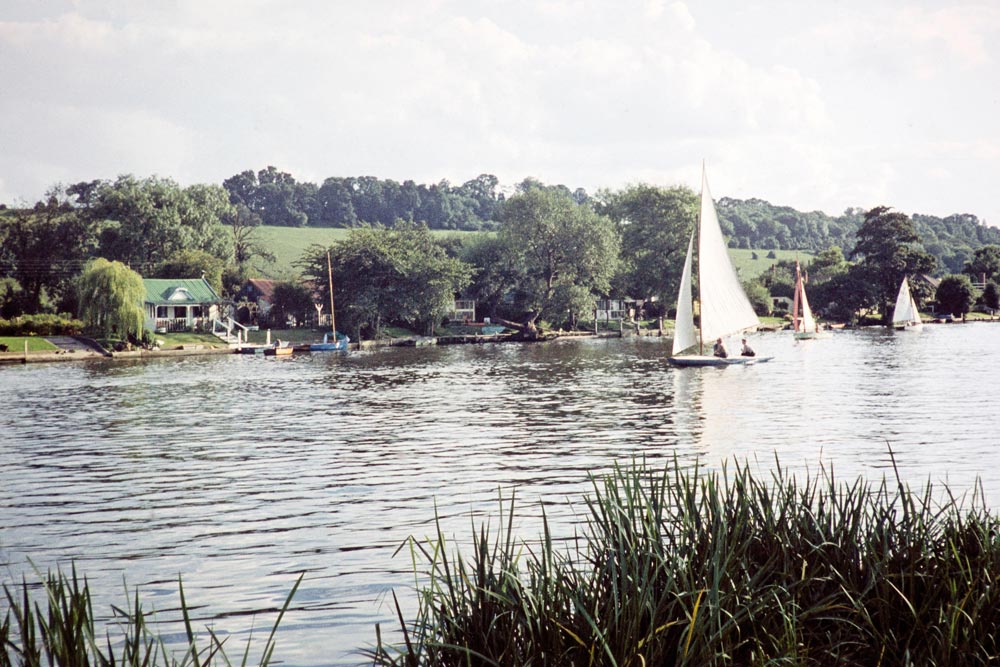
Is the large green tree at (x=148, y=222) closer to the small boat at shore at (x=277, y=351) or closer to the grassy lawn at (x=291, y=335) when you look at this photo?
the grassy lawn at (x=291, y=335)

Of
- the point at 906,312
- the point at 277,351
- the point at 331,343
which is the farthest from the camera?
the point at 906,312

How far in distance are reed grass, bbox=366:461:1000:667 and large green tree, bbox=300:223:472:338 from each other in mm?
96194

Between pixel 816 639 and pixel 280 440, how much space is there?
Answer: 24.5 m

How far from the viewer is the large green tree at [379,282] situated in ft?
342

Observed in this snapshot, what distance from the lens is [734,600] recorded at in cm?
778

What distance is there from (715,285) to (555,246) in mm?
62166

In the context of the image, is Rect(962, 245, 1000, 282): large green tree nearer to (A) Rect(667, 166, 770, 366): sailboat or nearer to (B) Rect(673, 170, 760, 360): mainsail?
(A) Rect(667, 166, 770, 366): sailboat

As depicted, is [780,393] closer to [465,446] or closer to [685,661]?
[465,446]

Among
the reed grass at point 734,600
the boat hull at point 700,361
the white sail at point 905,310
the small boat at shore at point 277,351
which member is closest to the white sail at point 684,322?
the boat hull at point 700,361

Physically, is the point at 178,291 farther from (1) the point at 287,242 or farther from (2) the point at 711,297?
(1) the point at 287,242

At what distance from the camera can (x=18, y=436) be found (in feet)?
106

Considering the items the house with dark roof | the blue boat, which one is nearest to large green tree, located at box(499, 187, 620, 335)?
the blue boat

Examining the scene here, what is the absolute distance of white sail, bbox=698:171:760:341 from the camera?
58344 millimetres

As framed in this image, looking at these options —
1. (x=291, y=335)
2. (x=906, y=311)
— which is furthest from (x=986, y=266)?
(x=291, y=335)
